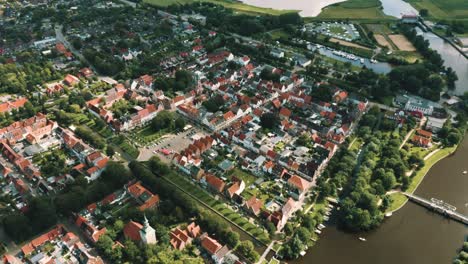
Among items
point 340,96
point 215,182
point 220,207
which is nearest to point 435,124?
point 340,96

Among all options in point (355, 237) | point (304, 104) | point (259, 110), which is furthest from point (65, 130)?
point (355, 237)

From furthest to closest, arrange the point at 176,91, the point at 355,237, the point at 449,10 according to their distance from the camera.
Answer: the point at 449,10 → the point at 176,91 → the point at 355,237

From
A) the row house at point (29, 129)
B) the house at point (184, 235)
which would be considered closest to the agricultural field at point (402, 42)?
the house at point (184, 235)

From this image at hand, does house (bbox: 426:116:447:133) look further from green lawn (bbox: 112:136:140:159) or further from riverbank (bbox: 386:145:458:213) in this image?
green lawn (bbox: 112:136:140:159)

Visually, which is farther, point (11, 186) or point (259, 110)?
point (259, 110)

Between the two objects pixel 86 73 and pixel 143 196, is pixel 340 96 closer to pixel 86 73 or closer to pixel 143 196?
pixel 143 196

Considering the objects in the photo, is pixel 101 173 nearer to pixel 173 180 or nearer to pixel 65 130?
pixel 173 180
